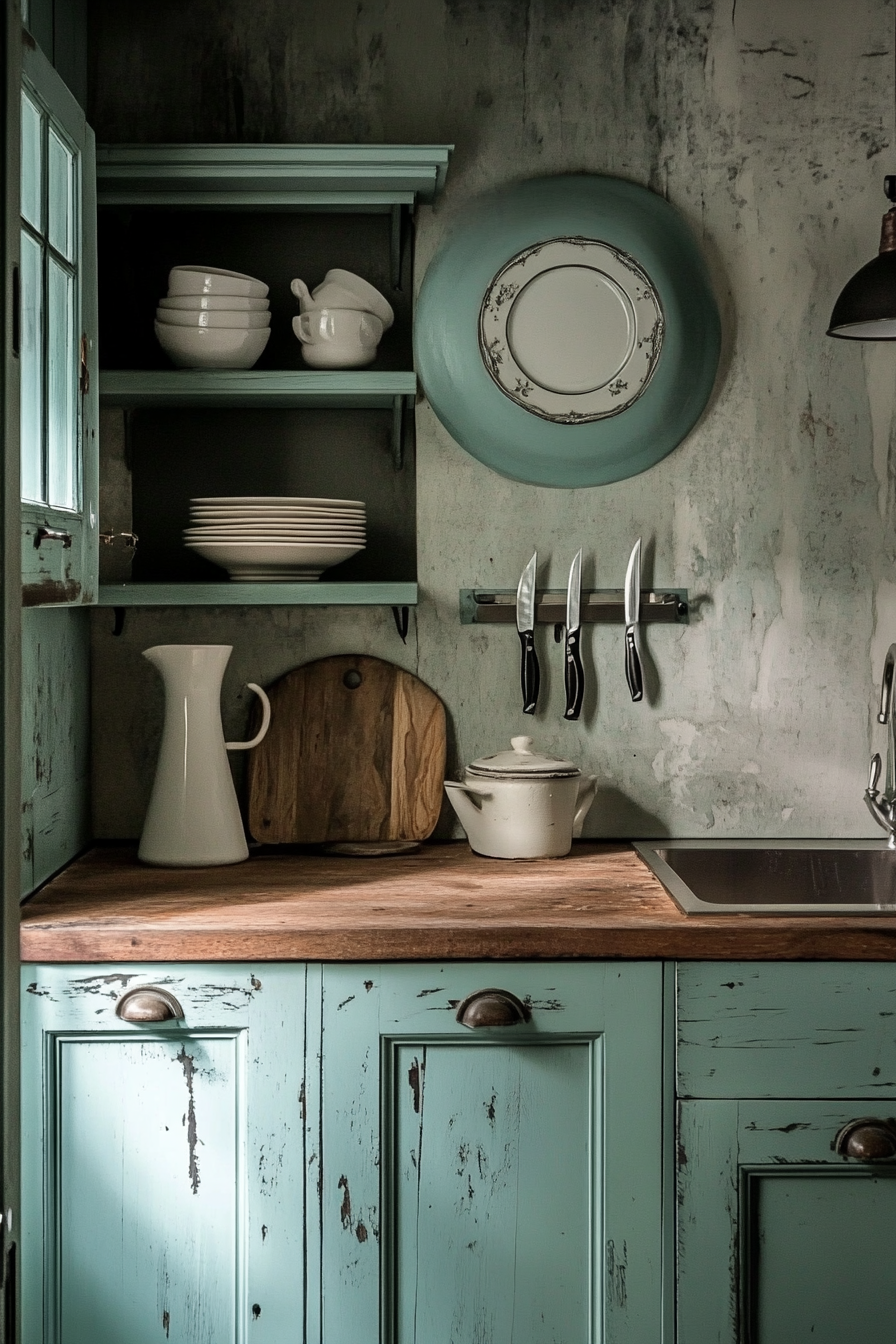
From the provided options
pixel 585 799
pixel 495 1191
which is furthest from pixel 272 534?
pixel 495 1191

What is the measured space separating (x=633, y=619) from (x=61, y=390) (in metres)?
1.04

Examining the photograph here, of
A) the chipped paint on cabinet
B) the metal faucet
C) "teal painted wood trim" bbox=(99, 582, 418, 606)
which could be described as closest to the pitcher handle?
"teal painted wood trim" bbox=(99, 582, 418, 606)

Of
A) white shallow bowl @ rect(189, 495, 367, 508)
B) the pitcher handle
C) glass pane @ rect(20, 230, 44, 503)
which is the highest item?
glass pane @ rect(20, 230, 44, 503)

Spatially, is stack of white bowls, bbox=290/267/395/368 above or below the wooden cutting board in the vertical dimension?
above

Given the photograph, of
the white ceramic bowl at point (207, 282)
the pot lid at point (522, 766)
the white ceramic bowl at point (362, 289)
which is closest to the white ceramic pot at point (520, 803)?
the pot lid at point (522, 766)

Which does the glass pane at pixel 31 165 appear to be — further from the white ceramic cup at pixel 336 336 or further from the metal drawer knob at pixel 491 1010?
the metal drawer knob at pixel 491 1010

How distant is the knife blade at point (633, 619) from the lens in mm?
2230

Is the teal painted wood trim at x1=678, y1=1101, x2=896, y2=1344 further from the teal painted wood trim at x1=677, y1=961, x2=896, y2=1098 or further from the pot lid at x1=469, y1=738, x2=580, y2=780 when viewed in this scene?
the pot lid at x1=469, y1=738, x2=580, y2=780

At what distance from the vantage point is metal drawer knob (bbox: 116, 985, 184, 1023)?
5.35 ft

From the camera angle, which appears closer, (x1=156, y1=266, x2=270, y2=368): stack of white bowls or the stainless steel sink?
(x1=156, y1=266, x2=270, y2=368): stack of white bowls

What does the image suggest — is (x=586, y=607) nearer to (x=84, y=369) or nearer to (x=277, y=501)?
(x=277, y=501)

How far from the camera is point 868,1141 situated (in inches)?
63.7

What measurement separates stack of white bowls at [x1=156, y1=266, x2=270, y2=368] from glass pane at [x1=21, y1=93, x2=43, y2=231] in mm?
401

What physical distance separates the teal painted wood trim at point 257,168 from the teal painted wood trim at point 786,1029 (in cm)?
132
